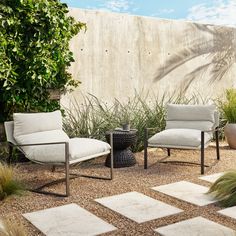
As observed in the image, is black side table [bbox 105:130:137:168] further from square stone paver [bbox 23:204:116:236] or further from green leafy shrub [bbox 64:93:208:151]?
square stone paver [bbox 23:204:116:236]

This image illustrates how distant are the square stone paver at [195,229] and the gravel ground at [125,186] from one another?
0.09 meters

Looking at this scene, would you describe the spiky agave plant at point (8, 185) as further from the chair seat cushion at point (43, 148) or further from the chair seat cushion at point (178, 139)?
the chair seat cushion at point (178, 139)

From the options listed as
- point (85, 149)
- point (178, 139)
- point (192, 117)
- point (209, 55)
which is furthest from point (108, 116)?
point (209, 55)

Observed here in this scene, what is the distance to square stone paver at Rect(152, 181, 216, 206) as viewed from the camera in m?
2.98

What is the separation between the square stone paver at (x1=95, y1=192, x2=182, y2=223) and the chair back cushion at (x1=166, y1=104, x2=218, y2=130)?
5.93 feet

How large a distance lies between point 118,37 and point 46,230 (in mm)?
4227

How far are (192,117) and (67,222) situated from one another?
281cm

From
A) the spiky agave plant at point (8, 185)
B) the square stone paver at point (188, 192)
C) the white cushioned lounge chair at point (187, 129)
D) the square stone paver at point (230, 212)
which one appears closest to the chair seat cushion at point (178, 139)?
the white cushioned lounge chair at point (187, 129)

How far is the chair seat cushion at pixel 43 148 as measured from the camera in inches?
128

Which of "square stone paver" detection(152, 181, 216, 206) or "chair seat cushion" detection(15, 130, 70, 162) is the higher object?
"chair seat cushion" detection(15, 130, 70, 162)

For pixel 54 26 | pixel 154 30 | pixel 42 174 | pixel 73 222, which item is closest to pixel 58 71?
pixel 54 26

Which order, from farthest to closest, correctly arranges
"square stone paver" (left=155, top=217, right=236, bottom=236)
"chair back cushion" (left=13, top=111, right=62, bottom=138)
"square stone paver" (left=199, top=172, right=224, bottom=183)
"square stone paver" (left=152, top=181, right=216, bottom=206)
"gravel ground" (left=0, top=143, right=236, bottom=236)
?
1. "chair back cushion" (left=13, top=111, right=62, bottom=138)
2. "square stone paver" (left=199, top=172, right=224, bottom=183)
3. "square stone paver" (left=152, top=181, right=216, bottom=206)
4. "gravel ground" (left=0, top=143, right=236, bottom=236)
5. "square stone paver" (left=155, top=217, right=236, bottom=236)

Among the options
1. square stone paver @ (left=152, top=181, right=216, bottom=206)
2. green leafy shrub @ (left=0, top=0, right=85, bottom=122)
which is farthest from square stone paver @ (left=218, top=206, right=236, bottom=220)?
green leafy shrub @ (left=0, top=0, right=85, bottom=122)

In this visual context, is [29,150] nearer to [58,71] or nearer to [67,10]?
[58,71]
